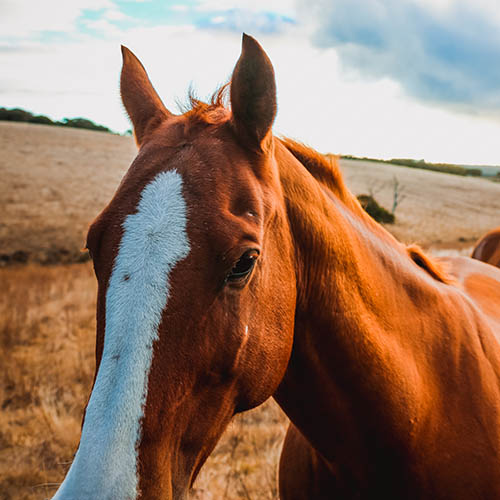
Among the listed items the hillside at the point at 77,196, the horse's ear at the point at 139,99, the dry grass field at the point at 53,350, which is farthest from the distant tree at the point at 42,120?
the horse's ear at the point at 139,99

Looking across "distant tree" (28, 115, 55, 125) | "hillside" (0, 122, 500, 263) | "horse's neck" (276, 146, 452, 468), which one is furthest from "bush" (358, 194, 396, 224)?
"distant tree" (28, 115, 55, 125)

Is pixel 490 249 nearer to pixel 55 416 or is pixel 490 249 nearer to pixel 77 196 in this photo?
pixel 55 416

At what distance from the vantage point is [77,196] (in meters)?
23.9

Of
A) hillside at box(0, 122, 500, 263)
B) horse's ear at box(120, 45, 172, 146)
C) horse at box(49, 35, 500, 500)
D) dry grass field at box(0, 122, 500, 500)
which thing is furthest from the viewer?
hillside at box(0, 122, 500, 263)

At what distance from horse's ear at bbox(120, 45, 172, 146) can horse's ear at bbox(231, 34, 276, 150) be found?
1.55ft

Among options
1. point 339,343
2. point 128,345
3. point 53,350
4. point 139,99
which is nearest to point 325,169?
point 339,343

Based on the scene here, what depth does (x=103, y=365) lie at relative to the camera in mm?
1276

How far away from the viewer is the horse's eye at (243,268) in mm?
1478

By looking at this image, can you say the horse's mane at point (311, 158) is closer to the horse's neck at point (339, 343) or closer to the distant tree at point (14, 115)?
the horse's neck at point (339, 343)

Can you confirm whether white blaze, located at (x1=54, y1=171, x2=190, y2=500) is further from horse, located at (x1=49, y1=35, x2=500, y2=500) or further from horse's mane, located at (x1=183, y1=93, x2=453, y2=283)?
horse's mane, located at (x1=183, y1=93, x2=453, y2=283)

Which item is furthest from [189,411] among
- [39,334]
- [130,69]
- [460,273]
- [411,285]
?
[39,334]

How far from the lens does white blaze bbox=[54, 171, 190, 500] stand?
1175 mm

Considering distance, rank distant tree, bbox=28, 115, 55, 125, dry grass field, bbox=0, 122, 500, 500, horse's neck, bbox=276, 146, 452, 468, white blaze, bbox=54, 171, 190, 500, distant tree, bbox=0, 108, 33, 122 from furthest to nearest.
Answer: distant tree, bbox=28, 115, 55, 125
distant tree, bbox=0, 108, 33, 122
dry grass field, bbox=0, 122, 500, 500
horse's neck, bbox=276, 146, 452, 468
white blaze, bbox=54, 171, 190, 500

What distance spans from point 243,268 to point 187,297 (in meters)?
0.24
